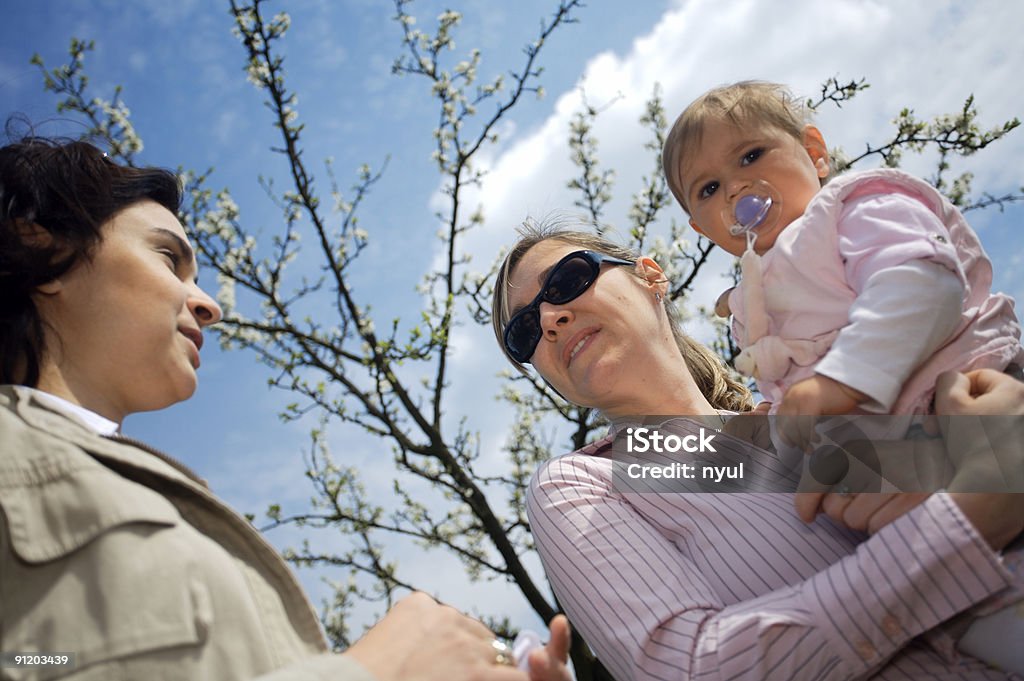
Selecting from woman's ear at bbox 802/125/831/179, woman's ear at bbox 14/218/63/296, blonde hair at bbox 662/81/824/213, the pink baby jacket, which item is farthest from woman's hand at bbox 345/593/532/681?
woman's ear at bbox 802/125/831/179

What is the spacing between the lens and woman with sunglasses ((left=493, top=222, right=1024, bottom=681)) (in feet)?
4.24

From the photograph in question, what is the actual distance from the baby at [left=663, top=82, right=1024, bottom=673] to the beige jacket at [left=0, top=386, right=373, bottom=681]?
3.30 feet

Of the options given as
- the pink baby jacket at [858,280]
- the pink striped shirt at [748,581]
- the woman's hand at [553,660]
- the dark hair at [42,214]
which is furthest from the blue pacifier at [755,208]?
the dark hair at [42,214]

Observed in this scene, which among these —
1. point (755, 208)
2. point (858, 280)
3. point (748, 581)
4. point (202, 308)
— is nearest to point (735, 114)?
point (755, 208)

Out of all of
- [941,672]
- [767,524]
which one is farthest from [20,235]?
[941,672]

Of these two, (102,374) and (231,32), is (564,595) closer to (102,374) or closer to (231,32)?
(102,374)

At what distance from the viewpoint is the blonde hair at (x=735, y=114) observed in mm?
1900

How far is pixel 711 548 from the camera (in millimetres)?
1695

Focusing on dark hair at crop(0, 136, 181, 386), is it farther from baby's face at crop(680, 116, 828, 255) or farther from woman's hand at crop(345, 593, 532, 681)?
baby's face at crop(680, 116, 828, 255)

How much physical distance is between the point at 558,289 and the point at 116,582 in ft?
5.16

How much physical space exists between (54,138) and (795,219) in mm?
1784

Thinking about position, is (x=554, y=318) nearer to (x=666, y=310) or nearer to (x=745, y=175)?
(x=666, y=310)

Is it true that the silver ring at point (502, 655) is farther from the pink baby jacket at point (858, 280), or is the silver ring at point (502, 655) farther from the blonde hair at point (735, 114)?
the blonde hair at point (735, 114)

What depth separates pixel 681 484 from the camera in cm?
188
